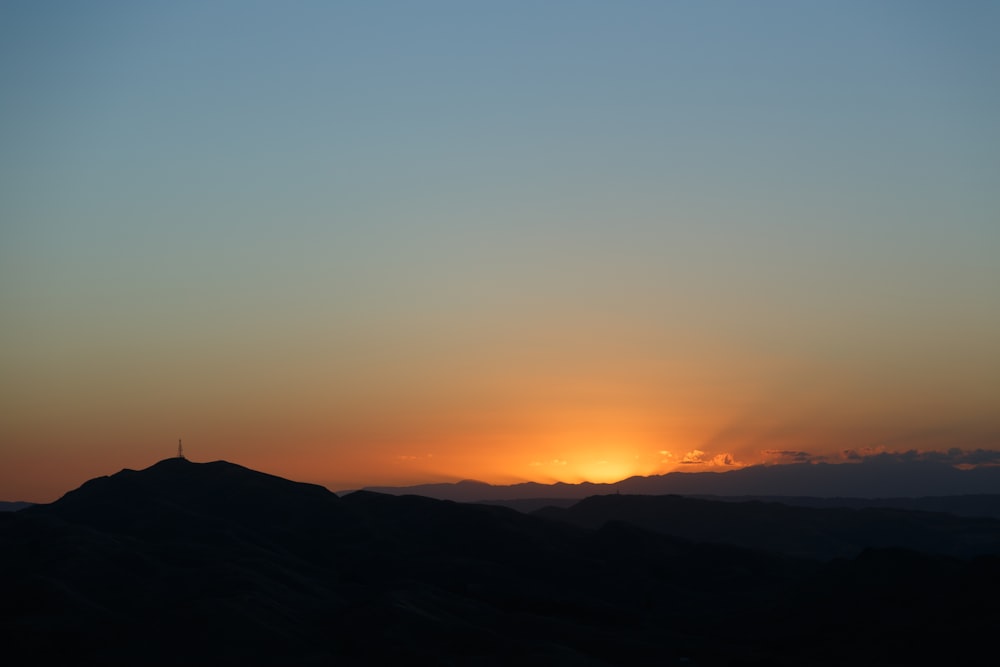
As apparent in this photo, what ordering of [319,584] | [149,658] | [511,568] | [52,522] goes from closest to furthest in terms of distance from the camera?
1. [149,658]
2. [319,584]
3. [52,522]
4. [511,568]

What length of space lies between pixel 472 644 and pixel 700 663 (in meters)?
21.0

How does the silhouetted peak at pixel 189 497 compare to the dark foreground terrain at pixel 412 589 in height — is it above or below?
above

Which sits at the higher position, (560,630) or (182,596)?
(182,596)

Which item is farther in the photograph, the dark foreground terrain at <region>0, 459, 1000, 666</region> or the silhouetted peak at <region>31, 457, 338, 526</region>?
the silhouetted peak at <region>31, 457, 338, 526</region>

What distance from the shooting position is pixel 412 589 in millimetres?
118688

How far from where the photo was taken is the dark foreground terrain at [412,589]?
314 ft

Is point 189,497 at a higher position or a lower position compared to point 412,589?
higher

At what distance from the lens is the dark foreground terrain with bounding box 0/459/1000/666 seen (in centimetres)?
9556

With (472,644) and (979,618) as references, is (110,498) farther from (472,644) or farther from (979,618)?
(979,618)

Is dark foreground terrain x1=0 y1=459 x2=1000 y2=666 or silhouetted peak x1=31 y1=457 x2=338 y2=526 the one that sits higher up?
silhouetted peak x1=31 y1=457 x2=338 y2=526

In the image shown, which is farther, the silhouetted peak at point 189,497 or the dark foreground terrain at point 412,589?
the silhouetted peak at point 189,497

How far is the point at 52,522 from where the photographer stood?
136 meters

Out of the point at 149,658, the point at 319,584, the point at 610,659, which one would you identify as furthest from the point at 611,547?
the point at 149,658

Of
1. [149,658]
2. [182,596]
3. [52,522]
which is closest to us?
[149,658]
